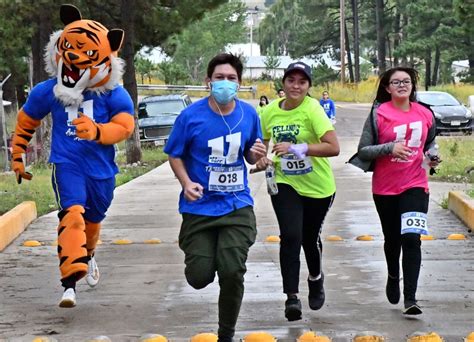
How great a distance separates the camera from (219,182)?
6020 mm

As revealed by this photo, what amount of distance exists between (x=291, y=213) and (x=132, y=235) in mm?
4592

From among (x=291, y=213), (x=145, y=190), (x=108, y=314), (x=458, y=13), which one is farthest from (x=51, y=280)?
(x=458, y=13)

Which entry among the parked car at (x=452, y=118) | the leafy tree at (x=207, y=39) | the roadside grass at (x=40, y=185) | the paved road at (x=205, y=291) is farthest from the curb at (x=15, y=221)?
the leafy tree at (x=207, y=39)

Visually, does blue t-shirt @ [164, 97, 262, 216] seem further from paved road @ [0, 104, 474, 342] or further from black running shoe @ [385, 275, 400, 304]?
black running shoe @ [385, 275, 400, 304]

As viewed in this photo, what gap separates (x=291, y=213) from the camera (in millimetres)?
6754

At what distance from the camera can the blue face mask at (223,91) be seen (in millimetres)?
5973

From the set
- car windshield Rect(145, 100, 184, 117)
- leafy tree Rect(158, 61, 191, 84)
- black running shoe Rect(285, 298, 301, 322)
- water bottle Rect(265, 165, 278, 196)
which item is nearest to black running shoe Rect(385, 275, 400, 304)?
black running shoe Rect(285, 298, 301, 322)

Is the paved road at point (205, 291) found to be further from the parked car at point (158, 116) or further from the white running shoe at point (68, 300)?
the parked car at point (158, 116)

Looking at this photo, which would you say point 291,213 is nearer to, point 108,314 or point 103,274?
point 108,314

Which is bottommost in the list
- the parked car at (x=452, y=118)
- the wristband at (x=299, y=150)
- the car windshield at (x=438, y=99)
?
the parked car at (x=452, y=118)

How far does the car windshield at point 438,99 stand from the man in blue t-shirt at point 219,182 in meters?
24.4

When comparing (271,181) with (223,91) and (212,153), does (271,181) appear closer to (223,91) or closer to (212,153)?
(212,153)

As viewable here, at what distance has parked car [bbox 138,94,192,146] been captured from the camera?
2691cm

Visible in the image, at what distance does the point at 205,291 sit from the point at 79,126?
65.9 inches
